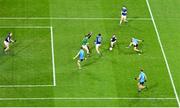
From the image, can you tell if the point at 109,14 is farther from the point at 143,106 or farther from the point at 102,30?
the point at 143,106

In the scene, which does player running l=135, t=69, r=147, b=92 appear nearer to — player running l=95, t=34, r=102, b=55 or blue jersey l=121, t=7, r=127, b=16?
player running l=95, t=34, r=102, b=55

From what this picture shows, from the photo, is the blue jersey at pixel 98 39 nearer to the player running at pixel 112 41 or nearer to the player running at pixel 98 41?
the player running at pixel 98 41

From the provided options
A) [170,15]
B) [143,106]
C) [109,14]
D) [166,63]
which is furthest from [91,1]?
[143,106]

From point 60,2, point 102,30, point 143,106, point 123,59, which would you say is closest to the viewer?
point 143,106

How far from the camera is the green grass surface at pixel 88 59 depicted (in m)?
46.2

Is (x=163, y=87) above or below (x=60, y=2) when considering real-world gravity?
below

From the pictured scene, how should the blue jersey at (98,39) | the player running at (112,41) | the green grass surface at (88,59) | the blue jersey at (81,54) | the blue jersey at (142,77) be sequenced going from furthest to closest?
1. the player running at (112,41)
2. the blue jersey at (98,39)
3. the blue jersey at (81,54)
4. the green grass surface at (88,59)
5. the blue jersey at (142,77)

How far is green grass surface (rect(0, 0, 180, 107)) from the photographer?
4619cm

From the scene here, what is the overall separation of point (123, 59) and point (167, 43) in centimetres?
480

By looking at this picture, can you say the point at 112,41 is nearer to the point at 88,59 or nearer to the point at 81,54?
→ the point at 88,59

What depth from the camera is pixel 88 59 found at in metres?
50.3

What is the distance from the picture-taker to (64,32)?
53.5 meters

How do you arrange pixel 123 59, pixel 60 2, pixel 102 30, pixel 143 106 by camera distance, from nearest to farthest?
pixel 143 106, pixel 123 59, pixel 102 30, pixel 60 2

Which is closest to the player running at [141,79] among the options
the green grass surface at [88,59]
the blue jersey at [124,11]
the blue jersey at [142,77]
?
the blue jersey at [142,77]
